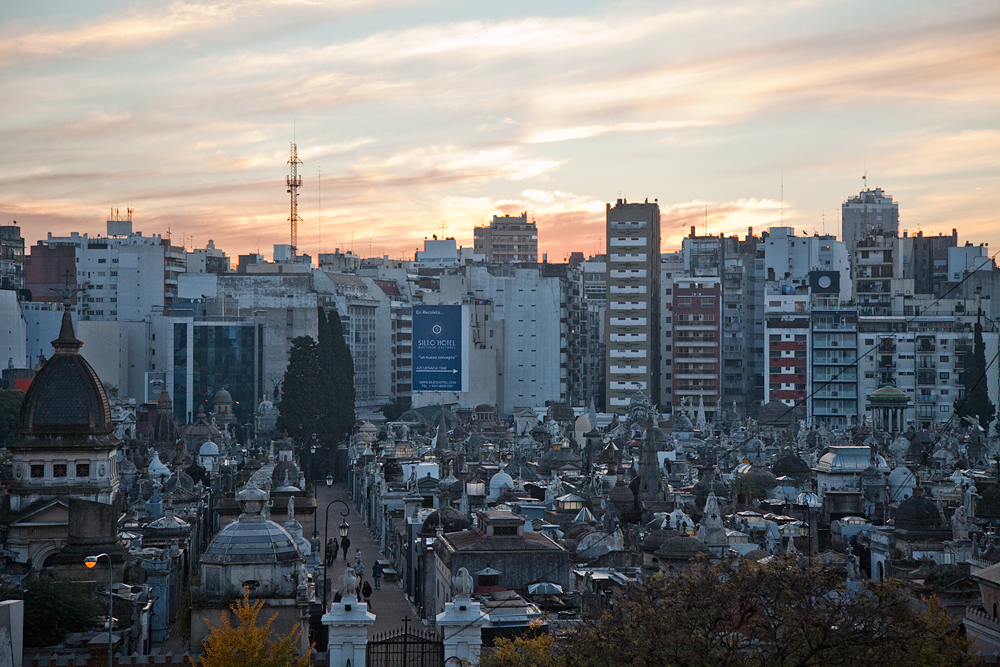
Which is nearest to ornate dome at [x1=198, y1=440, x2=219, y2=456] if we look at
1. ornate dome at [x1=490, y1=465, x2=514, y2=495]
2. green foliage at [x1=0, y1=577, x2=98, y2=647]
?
ornate dome at [x1=490, y1=465, x2=514, y2=495]

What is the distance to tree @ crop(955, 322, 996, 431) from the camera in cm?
10825

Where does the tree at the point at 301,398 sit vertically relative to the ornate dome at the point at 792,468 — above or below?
above

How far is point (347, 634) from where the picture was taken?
2720cm

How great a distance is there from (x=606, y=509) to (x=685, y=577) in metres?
35.3

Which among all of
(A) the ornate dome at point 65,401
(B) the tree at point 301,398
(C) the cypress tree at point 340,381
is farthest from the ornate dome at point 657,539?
(C) the cypress tree at point 340,381

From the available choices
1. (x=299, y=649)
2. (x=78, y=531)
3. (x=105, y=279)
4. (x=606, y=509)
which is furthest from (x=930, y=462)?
(x=105, y=279)

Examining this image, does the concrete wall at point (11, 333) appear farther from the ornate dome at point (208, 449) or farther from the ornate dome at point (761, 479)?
the ornate dome at point (761, 479)

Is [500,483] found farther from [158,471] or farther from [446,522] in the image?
[158,471]

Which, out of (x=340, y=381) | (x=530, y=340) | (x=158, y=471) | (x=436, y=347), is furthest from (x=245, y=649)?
(x=530, y=340)

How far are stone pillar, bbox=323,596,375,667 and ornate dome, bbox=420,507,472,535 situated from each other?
74.1 ft

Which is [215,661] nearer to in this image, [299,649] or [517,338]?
[299,649]

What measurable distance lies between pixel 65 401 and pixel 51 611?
13.7 metres

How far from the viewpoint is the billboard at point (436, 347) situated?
119 metres

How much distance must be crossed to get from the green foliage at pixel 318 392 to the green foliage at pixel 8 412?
19026 millimetres
